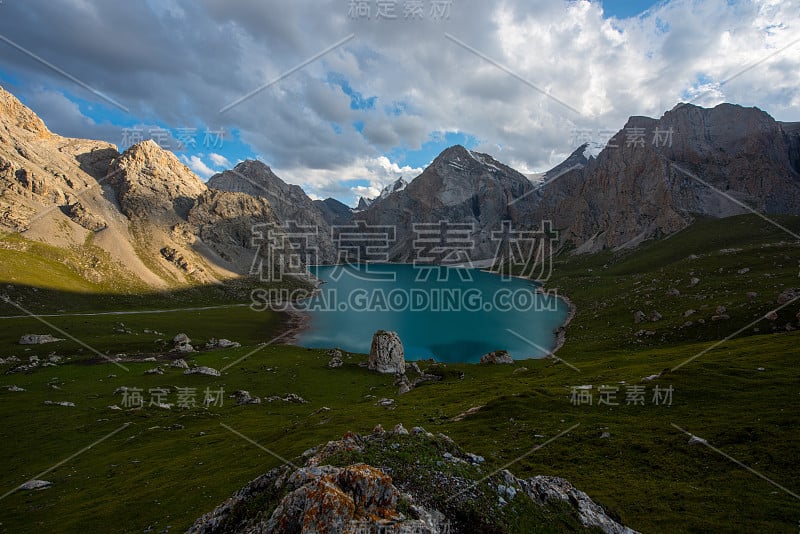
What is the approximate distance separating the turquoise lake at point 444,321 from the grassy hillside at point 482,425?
2057cm

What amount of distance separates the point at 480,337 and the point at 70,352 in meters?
92.1

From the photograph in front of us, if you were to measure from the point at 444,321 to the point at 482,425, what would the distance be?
90849mm

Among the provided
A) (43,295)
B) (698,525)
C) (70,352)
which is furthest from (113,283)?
(698,525)

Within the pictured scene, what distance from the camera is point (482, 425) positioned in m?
29.3

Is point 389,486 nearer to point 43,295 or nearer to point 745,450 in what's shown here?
point 745,450

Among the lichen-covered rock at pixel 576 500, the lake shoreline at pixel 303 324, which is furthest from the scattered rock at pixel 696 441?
the lake shoreline at pixel 303 324

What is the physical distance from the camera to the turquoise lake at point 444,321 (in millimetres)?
91562

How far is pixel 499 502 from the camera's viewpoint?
40.4 feet

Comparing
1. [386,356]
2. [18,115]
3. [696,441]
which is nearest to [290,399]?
[386,356]

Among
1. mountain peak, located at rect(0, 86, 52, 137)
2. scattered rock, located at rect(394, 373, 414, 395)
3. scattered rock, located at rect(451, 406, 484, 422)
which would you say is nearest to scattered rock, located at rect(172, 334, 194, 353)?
scattered rock, located at rect(394, 373, 414, 395)

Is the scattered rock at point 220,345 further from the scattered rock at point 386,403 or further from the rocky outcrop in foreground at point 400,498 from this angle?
the rocky outcrop in foreground at point 400,498

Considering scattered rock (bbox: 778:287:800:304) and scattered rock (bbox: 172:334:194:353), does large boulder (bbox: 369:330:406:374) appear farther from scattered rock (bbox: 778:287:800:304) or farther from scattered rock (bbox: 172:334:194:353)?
scattered rock (bbox: 778:287:800:304)

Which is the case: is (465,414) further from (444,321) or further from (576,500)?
(444,321)

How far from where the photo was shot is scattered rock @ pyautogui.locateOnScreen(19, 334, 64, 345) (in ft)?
Result: 224
